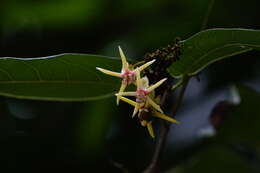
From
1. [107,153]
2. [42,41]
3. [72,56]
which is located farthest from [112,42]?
[72,56]

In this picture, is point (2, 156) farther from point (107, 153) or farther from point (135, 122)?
point (135, 122)

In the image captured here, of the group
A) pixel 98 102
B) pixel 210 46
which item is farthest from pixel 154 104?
pixel 98 102

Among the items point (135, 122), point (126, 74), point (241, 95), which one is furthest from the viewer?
point (135, 122)

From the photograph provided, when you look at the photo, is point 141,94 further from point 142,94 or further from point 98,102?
point 98,102

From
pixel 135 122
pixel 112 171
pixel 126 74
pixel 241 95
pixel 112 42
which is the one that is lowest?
pixel 112 171

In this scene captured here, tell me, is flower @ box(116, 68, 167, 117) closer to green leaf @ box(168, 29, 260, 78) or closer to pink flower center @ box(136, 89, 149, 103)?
pink flower center @ box(136, 89, 149, 103)

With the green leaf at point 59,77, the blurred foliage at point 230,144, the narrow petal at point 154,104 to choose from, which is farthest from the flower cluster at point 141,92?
the blurred foliage at point 230,144
